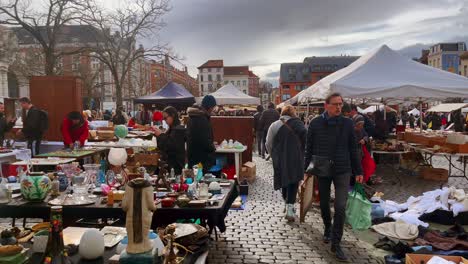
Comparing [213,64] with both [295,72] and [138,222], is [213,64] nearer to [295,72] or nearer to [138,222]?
[295,72]

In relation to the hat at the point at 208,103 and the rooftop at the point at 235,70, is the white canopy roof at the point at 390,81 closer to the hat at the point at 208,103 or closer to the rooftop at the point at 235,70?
the hat at the point at 208,103

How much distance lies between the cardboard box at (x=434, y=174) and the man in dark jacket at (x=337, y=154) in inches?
226

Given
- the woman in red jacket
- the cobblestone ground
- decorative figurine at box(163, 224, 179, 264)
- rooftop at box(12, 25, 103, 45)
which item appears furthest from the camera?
rooftop at box(12, 25, 103, 45)

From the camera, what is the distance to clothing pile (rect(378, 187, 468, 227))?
236 inches

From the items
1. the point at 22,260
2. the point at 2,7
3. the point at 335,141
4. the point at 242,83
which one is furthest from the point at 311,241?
the point at 242,83

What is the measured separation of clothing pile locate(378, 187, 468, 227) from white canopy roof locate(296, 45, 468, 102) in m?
2.41

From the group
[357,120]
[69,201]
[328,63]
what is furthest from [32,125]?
[328,63]

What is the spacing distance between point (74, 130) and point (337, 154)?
5.85 meters

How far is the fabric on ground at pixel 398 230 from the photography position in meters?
5.33

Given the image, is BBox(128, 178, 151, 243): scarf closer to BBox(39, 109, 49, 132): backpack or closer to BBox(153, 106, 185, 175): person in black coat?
BBox(153, 106, 185, 175): person in black coat

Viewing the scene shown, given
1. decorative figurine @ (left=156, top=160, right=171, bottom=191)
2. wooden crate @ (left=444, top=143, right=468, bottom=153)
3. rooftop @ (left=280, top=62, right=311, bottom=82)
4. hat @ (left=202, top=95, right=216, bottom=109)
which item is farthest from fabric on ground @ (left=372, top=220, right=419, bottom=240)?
rooftop @ (left=280, top=62, right=311, bottom=82)

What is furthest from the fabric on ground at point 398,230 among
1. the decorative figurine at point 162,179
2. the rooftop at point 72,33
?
the rooftop at point 72,33

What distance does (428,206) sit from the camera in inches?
249

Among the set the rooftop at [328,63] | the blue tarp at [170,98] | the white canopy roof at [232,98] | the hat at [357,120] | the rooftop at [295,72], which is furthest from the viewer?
the rooftop at [295,72]
